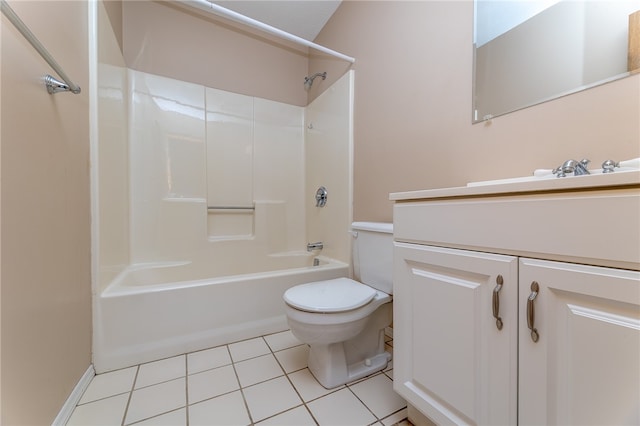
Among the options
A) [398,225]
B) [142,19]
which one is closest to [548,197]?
[398,225]

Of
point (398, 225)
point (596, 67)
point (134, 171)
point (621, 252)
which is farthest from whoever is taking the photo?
point (134, 171)

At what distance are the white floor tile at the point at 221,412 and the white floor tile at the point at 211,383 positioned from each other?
39 mm

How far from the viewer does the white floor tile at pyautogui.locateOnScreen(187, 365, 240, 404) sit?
1056mm

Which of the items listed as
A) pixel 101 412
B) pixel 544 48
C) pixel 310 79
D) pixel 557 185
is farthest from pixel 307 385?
pixel 310 79

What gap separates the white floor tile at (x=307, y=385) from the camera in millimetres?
1059

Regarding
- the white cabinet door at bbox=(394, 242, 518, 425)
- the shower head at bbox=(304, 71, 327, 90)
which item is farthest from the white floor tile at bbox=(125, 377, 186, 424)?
the shower head at bbox=(304, 71, 327, 90)

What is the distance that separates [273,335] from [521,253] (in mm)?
1414

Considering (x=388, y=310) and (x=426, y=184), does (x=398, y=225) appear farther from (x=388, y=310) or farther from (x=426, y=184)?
(x=388, y=310)

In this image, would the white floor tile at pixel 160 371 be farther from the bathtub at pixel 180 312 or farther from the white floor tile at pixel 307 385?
the white floor tile at pixel 307 385

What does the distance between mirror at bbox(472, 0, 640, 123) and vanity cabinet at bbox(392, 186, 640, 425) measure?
58cm

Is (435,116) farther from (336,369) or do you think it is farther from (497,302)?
(336,369)

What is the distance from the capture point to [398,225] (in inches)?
35.5

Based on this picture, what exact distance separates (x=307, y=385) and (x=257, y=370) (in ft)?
0.88

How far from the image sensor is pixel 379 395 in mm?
1062
